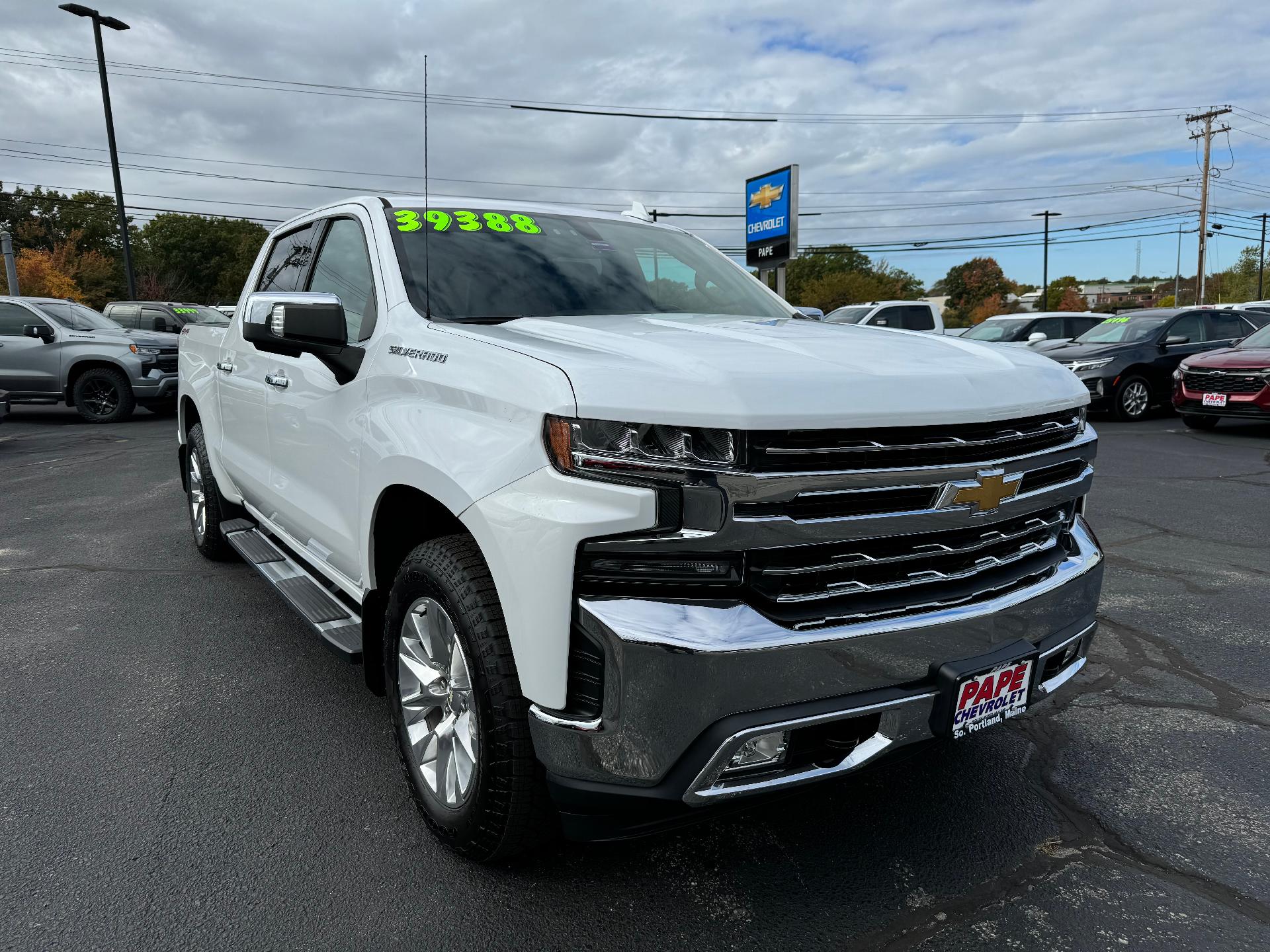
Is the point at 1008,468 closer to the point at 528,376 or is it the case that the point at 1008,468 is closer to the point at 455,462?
the point at 528,376

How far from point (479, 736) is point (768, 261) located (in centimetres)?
1932

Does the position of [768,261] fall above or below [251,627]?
above

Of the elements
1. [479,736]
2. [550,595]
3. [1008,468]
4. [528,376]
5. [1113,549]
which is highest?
[528,376]

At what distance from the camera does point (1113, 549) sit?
584 cm

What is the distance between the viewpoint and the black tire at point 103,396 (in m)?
13.8

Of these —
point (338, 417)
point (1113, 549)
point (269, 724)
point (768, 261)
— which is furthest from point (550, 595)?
point (768, 261)

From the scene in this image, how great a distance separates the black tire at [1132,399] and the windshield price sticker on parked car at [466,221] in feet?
41.4

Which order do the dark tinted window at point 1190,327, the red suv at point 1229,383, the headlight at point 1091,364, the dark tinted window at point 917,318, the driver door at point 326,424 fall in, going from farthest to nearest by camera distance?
the dark tinted window at point 917,318, the dark tinted window at point 1190,327, the headlight at point 1091,364, the red suv at point 1229,383, the driver door at point 326,424

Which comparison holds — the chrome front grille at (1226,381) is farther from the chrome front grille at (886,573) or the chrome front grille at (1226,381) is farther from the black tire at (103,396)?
the black tire at (103,396)

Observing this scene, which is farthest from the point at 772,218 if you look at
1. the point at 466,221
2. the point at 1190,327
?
the point at 466,221

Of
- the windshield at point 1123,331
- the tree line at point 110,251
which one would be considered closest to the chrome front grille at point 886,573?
the windshield at point 1123,331

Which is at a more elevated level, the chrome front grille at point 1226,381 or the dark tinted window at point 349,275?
the dark tinted window at point 349,275

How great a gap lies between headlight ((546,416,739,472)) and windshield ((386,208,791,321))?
3.62ft

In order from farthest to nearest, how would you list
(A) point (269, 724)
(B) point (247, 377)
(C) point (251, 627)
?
(C) point (251, 627) → (B) point (247, 377) → (A) point (269, 724)
